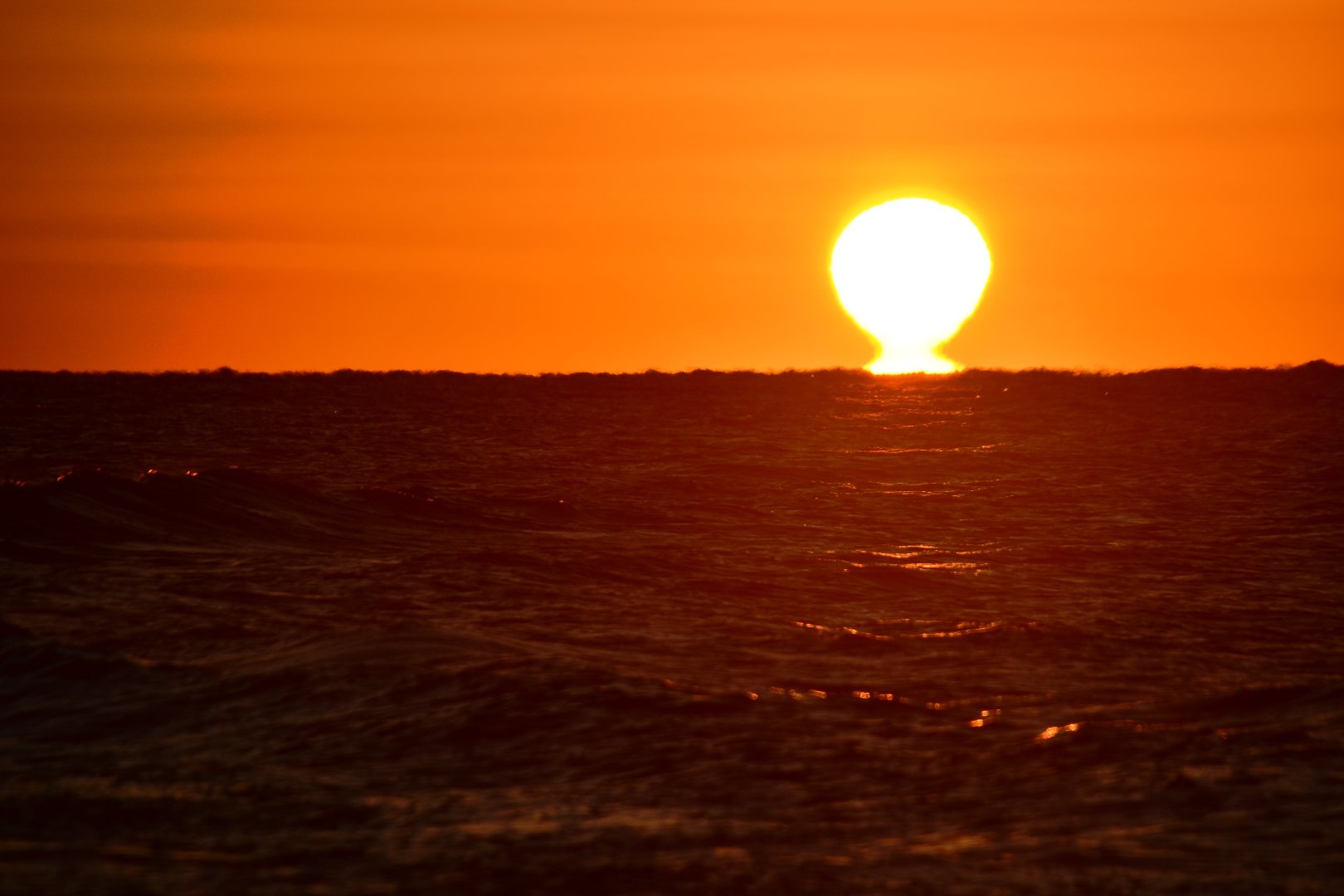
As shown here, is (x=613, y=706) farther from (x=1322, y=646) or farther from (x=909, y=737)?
(x=1322, y=646)

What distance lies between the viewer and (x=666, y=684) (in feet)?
39.4

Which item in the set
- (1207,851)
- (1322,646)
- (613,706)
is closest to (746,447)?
(1322,646)

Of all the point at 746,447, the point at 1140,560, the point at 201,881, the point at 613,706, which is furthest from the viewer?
the point at 746,447

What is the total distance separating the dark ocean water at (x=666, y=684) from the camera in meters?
8.52

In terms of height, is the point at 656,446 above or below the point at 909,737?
above

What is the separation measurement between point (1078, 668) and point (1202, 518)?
13038mm

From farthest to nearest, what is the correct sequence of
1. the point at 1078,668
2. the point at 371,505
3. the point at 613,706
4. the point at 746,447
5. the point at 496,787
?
the point at 746,447 → the point at 371,505 → the point at 1078,668 → the point at 613,706 → the point at 496,787

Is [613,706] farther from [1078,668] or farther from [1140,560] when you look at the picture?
[1140,560]

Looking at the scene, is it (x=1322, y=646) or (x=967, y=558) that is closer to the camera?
(x=1322, y=646)

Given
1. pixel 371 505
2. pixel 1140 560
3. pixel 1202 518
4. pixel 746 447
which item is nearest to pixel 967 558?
Answer: pixel 1140 560

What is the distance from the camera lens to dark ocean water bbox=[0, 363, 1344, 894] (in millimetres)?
8516

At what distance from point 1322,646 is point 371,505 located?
49.8ft

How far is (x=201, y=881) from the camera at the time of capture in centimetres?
813

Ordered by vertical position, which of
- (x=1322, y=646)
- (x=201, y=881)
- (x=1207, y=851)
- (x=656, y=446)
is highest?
(x=656, y=446)
